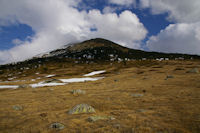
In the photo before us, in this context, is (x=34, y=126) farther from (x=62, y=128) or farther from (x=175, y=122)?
(x=175, y=122)

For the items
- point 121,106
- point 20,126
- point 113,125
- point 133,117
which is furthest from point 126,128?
point 20,126

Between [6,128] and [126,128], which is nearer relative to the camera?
[126,128]

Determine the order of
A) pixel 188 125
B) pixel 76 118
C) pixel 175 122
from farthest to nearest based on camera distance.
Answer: pixel 76 118, pixel 175 122, pixel 188 125

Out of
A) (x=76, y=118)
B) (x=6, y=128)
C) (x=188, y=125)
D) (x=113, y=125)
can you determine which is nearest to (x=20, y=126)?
(x=6, y=128)

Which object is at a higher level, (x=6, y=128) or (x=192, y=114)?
(x=192, y=114)

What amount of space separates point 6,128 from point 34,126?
2617mm

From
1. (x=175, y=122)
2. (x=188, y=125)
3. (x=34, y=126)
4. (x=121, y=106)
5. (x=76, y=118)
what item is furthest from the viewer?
(x=121, y=106)

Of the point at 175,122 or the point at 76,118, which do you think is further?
the point at 76,118

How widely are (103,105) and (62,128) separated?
6.99 metres

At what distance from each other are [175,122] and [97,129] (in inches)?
252

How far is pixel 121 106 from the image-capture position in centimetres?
1477

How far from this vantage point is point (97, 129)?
29.6 ft

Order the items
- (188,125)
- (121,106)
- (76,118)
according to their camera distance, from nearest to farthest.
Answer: (188,125), (76,118), (121,106)

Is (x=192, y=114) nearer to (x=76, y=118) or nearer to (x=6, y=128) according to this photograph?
(x=76, y=118)
